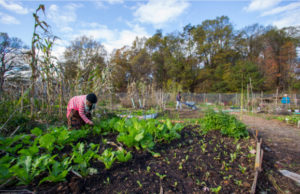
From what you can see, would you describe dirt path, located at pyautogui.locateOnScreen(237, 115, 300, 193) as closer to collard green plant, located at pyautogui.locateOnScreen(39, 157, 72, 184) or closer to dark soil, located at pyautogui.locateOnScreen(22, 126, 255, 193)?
dark soil, located at pyautogui.locateOnScreen(22, 126, 255, 193)

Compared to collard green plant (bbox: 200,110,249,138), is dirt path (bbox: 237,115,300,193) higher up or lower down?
lower down

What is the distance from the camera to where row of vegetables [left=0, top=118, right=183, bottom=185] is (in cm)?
120

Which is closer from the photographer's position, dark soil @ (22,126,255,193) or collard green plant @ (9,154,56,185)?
collard green plant @ (9,154,56,185)

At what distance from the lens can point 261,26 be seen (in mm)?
22594

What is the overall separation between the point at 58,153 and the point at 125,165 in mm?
919

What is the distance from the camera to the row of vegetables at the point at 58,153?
1200 millimetres

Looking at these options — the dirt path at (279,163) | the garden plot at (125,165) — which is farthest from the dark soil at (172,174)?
the dirt path at (279,163)

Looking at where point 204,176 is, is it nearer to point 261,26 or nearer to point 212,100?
point 212,100

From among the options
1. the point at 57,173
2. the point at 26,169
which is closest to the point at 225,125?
the point at 57,173

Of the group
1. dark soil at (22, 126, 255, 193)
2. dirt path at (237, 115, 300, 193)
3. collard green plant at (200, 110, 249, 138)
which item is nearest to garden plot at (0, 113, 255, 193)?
dark soil at (22, 126, 255, 193)

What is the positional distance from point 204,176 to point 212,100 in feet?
61.0

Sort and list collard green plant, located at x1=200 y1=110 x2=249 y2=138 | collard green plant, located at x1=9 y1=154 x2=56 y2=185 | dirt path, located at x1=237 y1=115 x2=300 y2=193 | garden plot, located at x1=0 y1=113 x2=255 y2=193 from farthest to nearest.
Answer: collard green plant, located at x1=200 y1=110 x2=249 y2=138 < dirt path, located at x1=237 y1=115 x2=300 y2=193 < garden plot, located at x1=0 y1=113 x2=255 y2=193 < collard green plant, located at x1=9 y1=154 x2=56 y2=185

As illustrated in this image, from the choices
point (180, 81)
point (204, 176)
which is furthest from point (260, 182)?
point (180, 81)

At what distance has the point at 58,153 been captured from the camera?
1.82m
